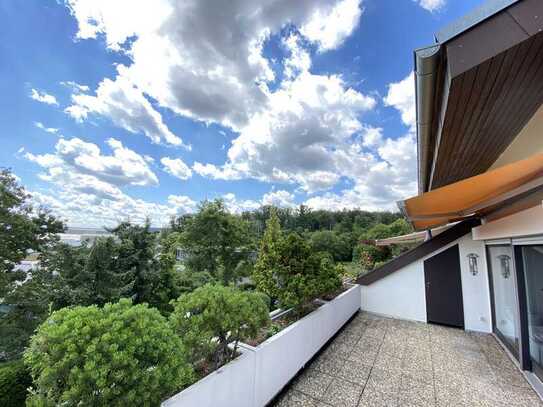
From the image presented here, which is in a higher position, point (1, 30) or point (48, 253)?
point (1, 30)

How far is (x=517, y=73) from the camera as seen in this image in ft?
7.56

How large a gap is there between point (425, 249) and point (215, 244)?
13237 mm

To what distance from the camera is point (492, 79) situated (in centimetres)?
229

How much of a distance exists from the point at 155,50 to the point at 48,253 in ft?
26.5

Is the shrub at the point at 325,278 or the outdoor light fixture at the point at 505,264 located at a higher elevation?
the outdoor light fixture at the point at 505,264

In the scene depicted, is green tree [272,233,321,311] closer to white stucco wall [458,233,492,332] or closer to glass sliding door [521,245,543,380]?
glass sliding door [521,245,543,380]

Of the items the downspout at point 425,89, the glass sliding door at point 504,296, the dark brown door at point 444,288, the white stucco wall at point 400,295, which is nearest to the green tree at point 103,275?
the downspout at point 425,89

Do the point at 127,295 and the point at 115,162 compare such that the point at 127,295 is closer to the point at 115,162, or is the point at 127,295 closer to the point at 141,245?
the point at 141,245

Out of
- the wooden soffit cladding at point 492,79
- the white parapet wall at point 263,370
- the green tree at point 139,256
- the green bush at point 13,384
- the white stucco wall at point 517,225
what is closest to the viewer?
the wooden soffit cladding at point 492,79

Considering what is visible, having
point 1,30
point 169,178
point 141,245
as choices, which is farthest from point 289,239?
point 169,178

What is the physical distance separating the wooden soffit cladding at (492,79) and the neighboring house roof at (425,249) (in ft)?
21.7

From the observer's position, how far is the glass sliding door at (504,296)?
6285mm

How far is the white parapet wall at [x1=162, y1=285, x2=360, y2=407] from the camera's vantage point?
10.3ft

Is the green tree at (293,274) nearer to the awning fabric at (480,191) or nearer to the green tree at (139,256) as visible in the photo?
the awning fabric at (480,191)
